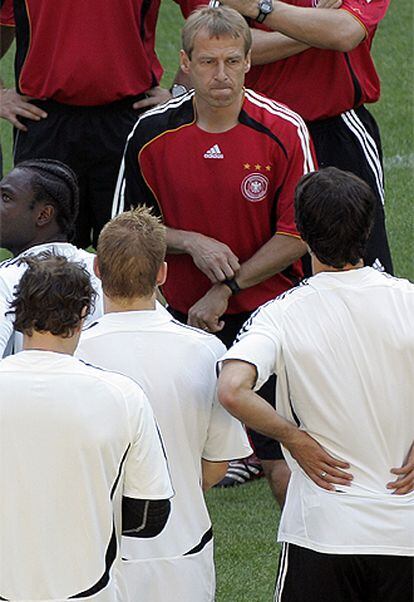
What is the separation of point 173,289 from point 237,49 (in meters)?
1.02

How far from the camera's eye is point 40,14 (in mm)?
5922

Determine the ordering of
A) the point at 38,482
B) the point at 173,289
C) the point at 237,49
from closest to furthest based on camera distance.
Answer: the point at 38,482 < the point at 237,49 < the point at 173,289

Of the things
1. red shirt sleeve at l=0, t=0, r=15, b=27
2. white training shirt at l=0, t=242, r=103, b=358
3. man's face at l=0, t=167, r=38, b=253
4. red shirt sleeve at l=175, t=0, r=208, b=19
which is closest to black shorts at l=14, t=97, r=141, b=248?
red shirt sleeve at l=175, t=0, r=208, b=19

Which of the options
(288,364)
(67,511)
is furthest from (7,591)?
(288,364)

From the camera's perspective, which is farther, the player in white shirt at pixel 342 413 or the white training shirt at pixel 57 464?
the player in white shirt at pixel 342 413

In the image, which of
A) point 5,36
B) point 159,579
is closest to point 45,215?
point 159,579

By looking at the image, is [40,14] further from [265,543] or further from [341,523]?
[341,523]

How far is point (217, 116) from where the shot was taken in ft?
17.1

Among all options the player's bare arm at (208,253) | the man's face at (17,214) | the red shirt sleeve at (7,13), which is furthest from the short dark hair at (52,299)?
the red shirt sleeve at (7,13)

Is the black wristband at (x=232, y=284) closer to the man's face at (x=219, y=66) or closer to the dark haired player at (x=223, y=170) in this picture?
the dark haired player at (x=223, y=170)

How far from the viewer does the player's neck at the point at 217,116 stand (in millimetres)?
5180

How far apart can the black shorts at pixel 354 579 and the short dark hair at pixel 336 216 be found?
84 centimetres

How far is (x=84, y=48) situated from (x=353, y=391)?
9.08 ft

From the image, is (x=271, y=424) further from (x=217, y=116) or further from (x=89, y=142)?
(x=89, y=142)
